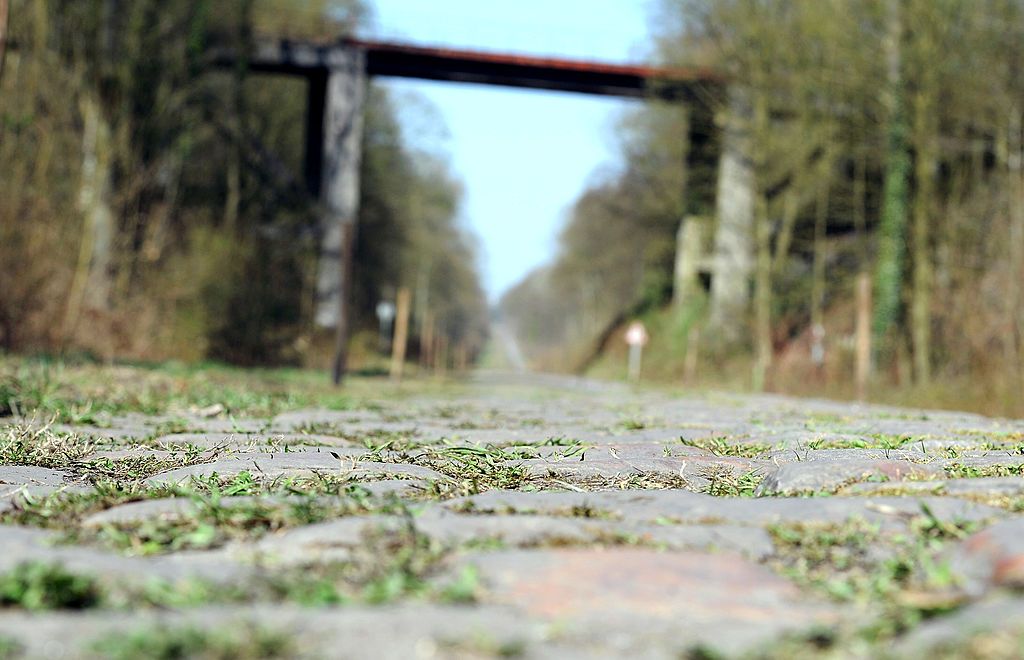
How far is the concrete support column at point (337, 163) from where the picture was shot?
94.6 feet

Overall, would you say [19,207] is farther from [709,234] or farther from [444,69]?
[709,234]

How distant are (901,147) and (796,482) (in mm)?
19603

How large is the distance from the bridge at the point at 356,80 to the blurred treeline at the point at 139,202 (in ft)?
2.13

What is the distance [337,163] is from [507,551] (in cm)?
2752

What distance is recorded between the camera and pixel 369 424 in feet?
20.1

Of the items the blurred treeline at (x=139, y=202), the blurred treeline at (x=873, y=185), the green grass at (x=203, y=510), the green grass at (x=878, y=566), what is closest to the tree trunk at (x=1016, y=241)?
the blurred treeline at (x=873, y=185)

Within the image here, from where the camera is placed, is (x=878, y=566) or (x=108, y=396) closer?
(x=878, y=566)

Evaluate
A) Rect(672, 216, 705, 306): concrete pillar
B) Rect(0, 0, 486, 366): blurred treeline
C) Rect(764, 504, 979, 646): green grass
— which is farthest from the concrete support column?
Rect(764, 504, 979, 646): green grass

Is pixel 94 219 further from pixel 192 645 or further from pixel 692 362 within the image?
pixel 192 645

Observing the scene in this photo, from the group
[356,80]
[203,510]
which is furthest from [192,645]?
[356,80]

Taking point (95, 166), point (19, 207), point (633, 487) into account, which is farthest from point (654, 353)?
point (633, 487)

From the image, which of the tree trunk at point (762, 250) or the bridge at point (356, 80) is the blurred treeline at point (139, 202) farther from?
the tree trunk at point (762, 250)

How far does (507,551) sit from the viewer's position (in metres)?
2.33

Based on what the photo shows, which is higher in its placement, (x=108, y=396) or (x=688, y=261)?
(x=688, y=261)
